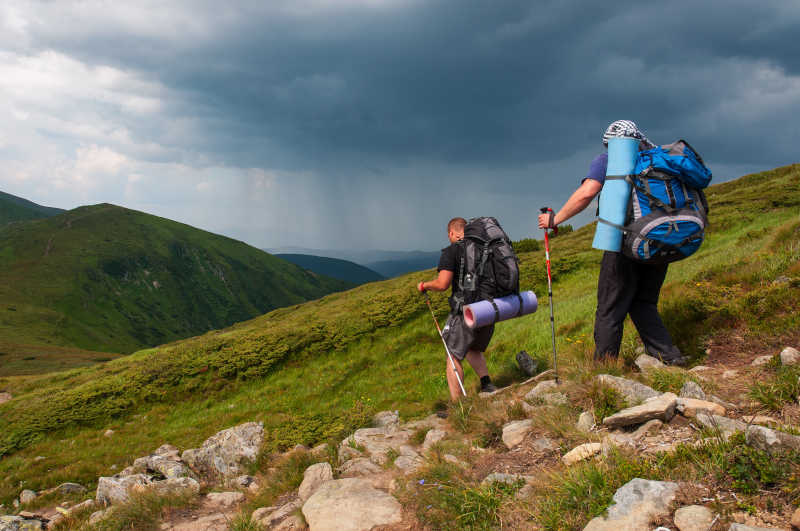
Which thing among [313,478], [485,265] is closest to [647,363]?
[485,265]

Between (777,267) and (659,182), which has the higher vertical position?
(659,182)

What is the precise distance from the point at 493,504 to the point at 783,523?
1971 millimetres

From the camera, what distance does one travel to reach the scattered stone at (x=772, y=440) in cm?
292

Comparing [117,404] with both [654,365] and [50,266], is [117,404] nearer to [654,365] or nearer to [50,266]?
[654,365]

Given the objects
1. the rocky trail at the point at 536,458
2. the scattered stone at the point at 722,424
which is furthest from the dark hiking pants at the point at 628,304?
the scattered stone at the point at 722,424

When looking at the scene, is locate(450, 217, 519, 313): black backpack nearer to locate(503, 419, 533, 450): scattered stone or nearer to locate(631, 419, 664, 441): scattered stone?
locate(503, 419, 533, 450): scattered stone

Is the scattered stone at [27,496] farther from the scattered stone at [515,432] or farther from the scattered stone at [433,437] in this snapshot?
the scattered stone at [515,432]

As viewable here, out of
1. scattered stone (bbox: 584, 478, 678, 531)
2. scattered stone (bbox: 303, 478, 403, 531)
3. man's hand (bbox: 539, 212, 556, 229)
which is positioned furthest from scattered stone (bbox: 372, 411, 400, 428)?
scattered stone (bbox: 584, 478, 678, 531)

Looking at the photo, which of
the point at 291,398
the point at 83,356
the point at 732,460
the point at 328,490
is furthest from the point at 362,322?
the point at 83,356

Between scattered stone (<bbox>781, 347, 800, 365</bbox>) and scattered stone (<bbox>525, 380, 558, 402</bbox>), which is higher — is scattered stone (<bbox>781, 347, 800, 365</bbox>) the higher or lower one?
the higher one

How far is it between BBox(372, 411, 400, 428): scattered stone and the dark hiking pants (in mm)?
4749

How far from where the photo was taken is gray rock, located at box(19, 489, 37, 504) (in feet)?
38.9

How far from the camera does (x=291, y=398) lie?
15.9m

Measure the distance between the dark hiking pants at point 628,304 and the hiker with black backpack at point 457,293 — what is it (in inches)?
77.3
